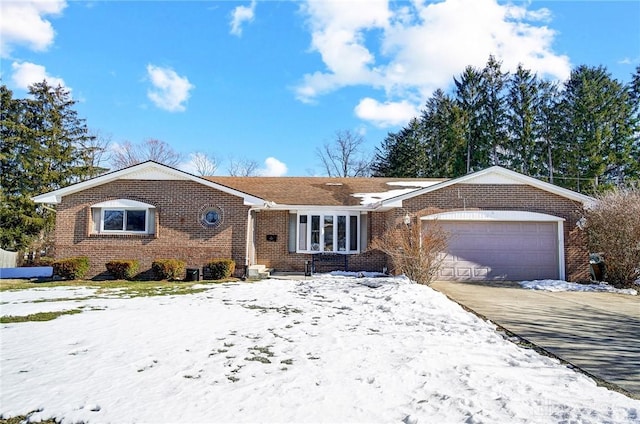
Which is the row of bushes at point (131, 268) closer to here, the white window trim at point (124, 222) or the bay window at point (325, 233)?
the white window trim at point (124, 222)

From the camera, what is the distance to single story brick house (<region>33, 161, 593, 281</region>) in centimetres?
1384

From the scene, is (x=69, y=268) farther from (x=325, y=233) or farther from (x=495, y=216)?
(x=495, y=216)

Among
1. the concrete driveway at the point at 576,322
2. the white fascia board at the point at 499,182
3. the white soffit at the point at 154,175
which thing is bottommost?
the concrete driveway at the point at 576,322

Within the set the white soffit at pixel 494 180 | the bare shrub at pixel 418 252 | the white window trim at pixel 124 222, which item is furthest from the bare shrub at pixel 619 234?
the white window trim at pixel 124 222

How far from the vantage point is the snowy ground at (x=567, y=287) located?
12102mm

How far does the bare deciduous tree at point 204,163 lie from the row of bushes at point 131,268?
92.4 ft

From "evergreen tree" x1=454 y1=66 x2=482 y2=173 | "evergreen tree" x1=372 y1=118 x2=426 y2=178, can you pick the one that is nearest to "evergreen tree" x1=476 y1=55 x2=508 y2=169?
"evergreen tree" x1=454 y1=66 x2=482 y2=173

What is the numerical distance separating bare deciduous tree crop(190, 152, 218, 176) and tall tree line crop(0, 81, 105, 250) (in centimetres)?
1106

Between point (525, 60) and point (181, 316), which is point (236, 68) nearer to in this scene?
point (181, 316)

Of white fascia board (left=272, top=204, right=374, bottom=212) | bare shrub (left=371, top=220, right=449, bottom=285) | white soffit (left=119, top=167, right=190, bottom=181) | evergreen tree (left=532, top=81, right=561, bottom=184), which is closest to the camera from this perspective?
bare shrub (left=371, top=220, right=449, bottom=285)

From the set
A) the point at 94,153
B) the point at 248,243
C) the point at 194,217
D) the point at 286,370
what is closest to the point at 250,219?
the point at 248,243

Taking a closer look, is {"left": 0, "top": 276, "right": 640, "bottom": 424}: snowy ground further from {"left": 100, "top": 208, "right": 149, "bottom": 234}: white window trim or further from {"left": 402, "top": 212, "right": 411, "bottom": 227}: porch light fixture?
{"left": 100, "top": 208, "right": 149, "bottom": 234}: white window trim

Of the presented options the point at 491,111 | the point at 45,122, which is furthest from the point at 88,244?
the point at 491,111

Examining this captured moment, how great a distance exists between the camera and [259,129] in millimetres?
28375
